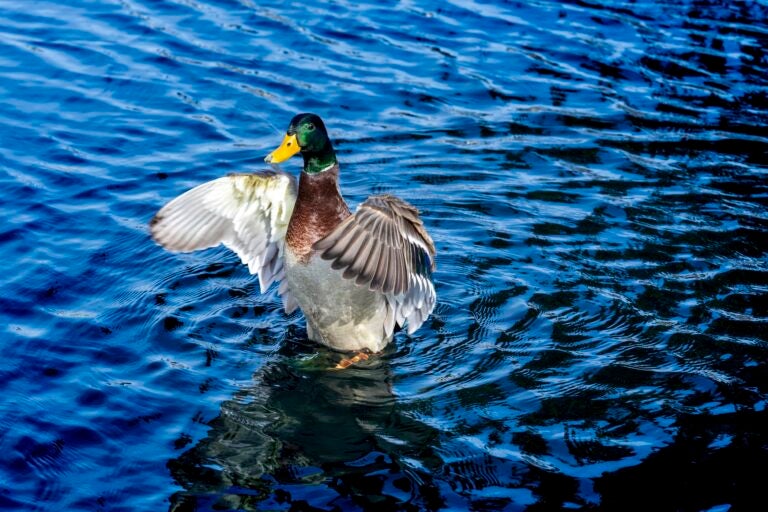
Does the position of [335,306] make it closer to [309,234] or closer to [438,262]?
[309,234]

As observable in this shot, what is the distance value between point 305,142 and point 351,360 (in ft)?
5.05

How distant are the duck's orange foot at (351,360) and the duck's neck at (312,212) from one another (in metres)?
0.77

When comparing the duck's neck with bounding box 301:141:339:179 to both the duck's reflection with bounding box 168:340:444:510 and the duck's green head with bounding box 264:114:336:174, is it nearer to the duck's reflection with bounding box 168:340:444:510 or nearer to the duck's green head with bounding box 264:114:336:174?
the duck's green head with bounding box 264:114:336:174

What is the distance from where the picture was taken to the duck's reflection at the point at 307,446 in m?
5.56

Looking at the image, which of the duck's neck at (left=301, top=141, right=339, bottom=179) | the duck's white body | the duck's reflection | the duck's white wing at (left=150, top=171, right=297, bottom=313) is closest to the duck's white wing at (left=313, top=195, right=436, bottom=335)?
the duck's white body

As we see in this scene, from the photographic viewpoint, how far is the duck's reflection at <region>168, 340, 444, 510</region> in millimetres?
5562

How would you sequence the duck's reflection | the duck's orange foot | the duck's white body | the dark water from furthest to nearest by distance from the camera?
the duck's orange foot < the duck's white body < the dark water < the duck's reflection

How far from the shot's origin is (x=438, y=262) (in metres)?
8.30

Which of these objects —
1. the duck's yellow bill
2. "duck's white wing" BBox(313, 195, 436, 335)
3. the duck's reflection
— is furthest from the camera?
the duck's yellow bill

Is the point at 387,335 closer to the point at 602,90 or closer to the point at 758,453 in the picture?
the point at 758,453

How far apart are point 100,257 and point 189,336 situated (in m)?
1.46

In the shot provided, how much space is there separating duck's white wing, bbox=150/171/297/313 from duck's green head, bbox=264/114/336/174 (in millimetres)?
339

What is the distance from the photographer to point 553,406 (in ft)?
20.9

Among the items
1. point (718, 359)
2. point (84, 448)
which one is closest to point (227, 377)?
→ point (84, 448)
